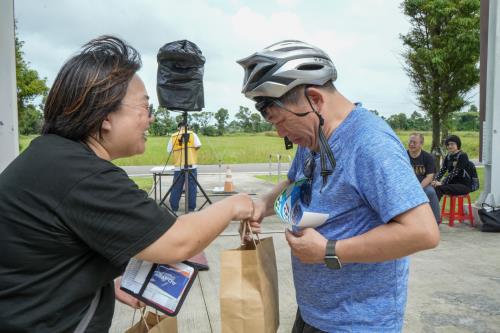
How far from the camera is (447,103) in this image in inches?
589

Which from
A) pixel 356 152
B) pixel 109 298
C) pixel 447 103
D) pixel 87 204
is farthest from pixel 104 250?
pixel 447 103

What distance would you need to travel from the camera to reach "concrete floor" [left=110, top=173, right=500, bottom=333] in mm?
3746

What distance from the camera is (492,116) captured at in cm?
732

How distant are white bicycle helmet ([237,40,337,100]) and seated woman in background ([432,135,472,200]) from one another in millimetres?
7250

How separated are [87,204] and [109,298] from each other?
41 cm

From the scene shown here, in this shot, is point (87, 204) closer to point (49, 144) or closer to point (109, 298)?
point (49, 144)

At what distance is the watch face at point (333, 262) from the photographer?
4.73 ft

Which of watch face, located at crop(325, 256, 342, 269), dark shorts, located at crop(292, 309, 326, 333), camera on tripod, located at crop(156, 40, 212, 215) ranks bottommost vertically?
dark shorts, located at crop(292, 309, 326, 333)

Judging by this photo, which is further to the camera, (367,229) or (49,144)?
(367,229)

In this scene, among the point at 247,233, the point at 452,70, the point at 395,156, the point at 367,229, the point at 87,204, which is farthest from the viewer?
the point at 452,70

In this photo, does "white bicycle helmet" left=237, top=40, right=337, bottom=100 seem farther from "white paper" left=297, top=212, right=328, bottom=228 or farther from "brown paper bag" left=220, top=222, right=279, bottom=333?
"brown paper bag" left=220, top=222, right=279, bottom=333

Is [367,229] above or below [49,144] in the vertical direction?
below

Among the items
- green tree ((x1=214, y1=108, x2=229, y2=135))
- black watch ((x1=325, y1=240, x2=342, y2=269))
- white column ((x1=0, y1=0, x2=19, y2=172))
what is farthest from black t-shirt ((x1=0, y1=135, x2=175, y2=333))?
green tree ((x1=214, y1=108, x2=229, y2=135))

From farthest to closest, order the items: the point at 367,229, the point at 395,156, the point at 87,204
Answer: the point at 367,229, the point at 395,156, the point at 87,204
